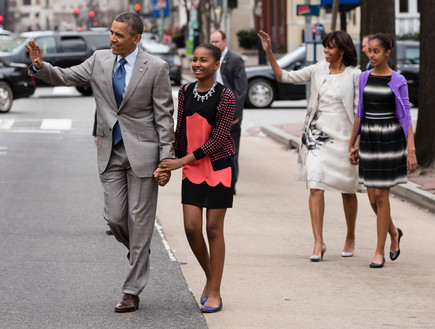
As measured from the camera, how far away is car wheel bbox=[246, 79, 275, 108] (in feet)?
87.1

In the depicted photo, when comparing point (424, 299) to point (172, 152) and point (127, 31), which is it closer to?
point (172, 152)

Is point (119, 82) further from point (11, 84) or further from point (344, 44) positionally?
point (11, 84)

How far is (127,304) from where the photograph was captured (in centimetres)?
647

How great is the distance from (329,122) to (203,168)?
6.92ft

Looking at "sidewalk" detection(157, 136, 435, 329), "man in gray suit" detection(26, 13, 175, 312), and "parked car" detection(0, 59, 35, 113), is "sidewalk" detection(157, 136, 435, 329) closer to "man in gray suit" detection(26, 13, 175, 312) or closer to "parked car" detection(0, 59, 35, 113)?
"man in gray suit" detection(26, 13, 175, 312)

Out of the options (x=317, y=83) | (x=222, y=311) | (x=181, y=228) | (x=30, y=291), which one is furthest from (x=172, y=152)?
(x=181, y=228)

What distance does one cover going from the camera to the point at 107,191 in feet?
21.4

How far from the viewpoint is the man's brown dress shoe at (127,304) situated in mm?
6463

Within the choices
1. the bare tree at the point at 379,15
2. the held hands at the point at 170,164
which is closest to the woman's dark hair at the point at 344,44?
the held hands at the point at 170,164

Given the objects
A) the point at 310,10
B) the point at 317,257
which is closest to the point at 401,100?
the point at 317,257

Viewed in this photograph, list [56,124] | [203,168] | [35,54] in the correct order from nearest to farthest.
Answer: [35,54]
[203,168]
[56,124]

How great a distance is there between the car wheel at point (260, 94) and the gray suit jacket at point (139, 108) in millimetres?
20075

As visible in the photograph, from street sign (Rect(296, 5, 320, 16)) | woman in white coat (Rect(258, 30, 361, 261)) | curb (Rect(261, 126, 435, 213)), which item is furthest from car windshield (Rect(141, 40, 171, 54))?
woman in white coat (Rect(258, 30, 361, 261))

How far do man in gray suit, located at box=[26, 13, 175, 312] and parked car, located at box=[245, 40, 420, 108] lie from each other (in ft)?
65.5
